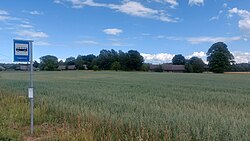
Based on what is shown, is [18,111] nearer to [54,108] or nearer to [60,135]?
[54,108]

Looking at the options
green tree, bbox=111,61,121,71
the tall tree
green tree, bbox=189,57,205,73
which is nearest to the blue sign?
green tree, bbox=189,57,205,73

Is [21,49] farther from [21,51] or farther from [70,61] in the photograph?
[70,61]

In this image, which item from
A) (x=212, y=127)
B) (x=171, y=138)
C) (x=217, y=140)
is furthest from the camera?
(x=212, y=127)

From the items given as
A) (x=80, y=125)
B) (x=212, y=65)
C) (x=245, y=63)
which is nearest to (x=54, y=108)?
(x=80, y=125)

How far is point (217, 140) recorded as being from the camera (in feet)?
19.6

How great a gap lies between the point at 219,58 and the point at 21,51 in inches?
4266

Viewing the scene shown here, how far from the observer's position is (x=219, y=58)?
10888cm

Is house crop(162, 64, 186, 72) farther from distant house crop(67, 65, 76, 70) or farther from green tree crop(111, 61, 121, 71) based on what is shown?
distant house crop(67, 65, 76, 70)

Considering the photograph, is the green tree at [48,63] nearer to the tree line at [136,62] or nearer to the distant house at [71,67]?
the tree line at [136,62]

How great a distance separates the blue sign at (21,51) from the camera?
7.82 m

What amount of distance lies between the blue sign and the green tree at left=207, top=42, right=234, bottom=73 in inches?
4221

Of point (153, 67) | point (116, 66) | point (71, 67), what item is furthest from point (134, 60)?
point (71, 67)

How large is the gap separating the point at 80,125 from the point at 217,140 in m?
3.82

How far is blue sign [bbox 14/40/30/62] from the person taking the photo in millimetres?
7820
